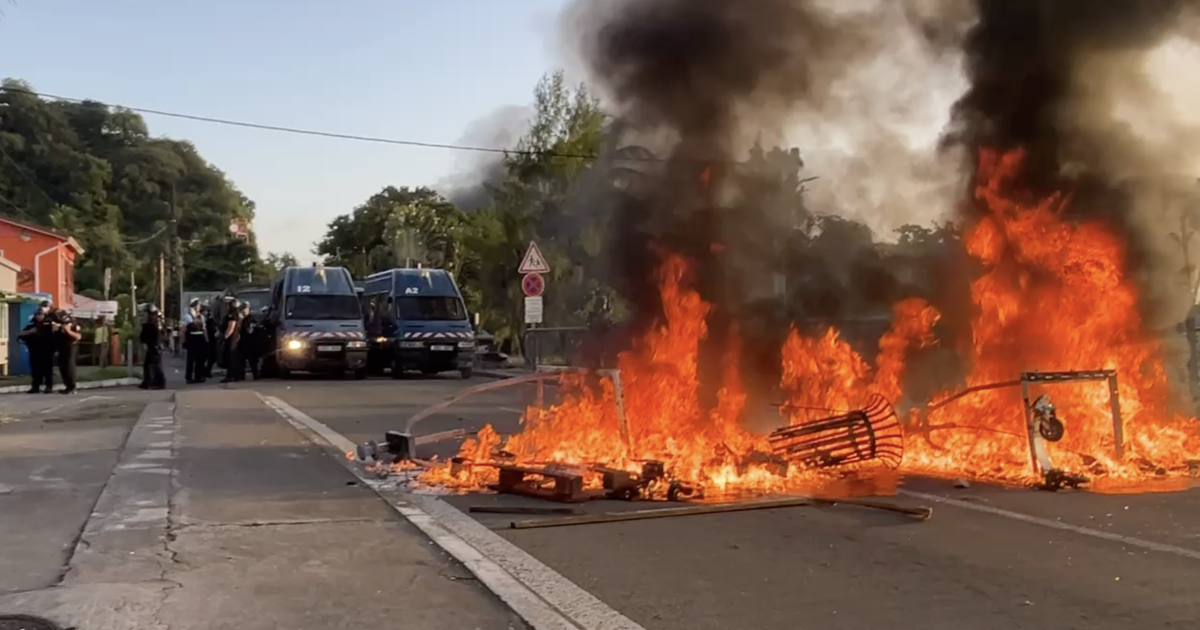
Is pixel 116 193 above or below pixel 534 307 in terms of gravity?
above

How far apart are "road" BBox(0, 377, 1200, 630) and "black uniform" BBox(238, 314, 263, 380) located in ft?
54.1

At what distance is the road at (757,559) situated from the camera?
489 centimetres

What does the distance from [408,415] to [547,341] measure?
385 inches

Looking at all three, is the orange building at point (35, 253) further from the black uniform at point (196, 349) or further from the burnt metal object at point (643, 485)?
the burnt metal object at point (643, 485)

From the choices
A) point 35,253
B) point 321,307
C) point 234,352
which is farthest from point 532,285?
point 35,253

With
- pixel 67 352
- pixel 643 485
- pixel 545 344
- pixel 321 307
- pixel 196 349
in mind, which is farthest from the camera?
pixel 321 307

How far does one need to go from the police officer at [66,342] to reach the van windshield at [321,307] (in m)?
5.18

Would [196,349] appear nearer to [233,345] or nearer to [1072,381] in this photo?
[233,345]

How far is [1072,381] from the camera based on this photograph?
8.59 m

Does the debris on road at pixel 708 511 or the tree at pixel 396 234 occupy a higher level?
the tree at pixel 396 234

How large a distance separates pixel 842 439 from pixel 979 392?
1.70 metres

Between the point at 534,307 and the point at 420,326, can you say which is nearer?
the point at 534,307

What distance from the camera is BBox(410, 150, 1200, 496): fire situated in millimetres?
8766

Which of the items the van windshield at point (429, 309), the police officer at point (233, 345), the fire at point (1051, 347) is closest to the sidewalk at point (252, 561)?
the fire at point (1051, 347)
